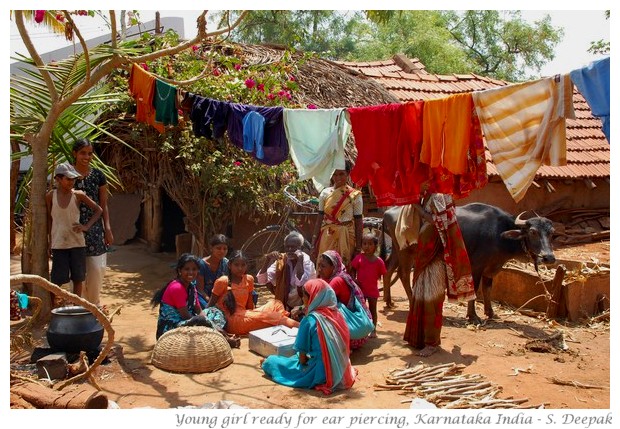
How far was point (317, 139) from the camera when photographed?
589 cm

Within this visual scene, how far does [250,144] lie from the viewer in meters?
6.20

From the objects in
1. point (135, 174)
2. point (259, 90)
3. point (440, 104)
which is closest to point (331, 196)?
point (440, 104)

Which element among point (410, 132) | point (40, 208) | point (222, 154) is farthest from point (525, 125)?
point (222, 154)

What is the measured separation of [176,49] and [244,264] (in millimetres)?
2214

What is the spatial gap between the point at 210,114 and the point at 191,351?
103 inches

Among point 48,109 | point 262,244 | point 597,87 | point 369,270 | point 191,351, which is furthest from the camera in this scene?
point 262,244

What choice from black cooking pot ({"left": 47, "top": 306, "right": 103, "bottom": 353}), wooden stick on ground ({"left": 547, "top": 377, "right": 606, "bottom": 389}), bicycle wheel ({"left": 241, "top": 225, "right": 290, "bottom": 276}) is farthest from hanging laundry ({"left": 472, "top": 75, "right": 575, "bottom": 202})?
bicycle wheel ({"left": 241, "top": 225, "right": 290, "bottom": 276})

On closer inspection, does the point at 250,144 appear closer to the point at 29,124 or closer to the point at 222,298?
the point at 222,298

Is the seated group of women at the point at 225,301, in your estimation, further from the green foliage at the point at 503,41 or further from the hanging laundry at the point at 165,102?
the green foliage at the point at 503,41

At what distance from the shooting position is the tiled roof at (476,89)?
1192 cm

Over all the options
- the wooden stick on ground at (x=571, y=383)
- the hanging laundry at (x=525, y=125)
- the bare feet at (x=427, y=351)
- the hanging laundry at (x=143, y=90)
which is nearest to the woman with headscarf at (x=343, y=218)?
the bare feet at (x=427, y=351)

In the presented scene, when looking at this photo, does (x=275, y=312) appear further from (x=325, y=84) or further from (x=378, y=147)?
(x=325, y=84)

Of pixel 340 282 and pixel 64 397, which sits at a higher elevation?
pixel 340 282

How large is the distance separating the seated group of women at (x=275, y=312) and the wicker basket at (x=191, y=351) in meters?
0.23
